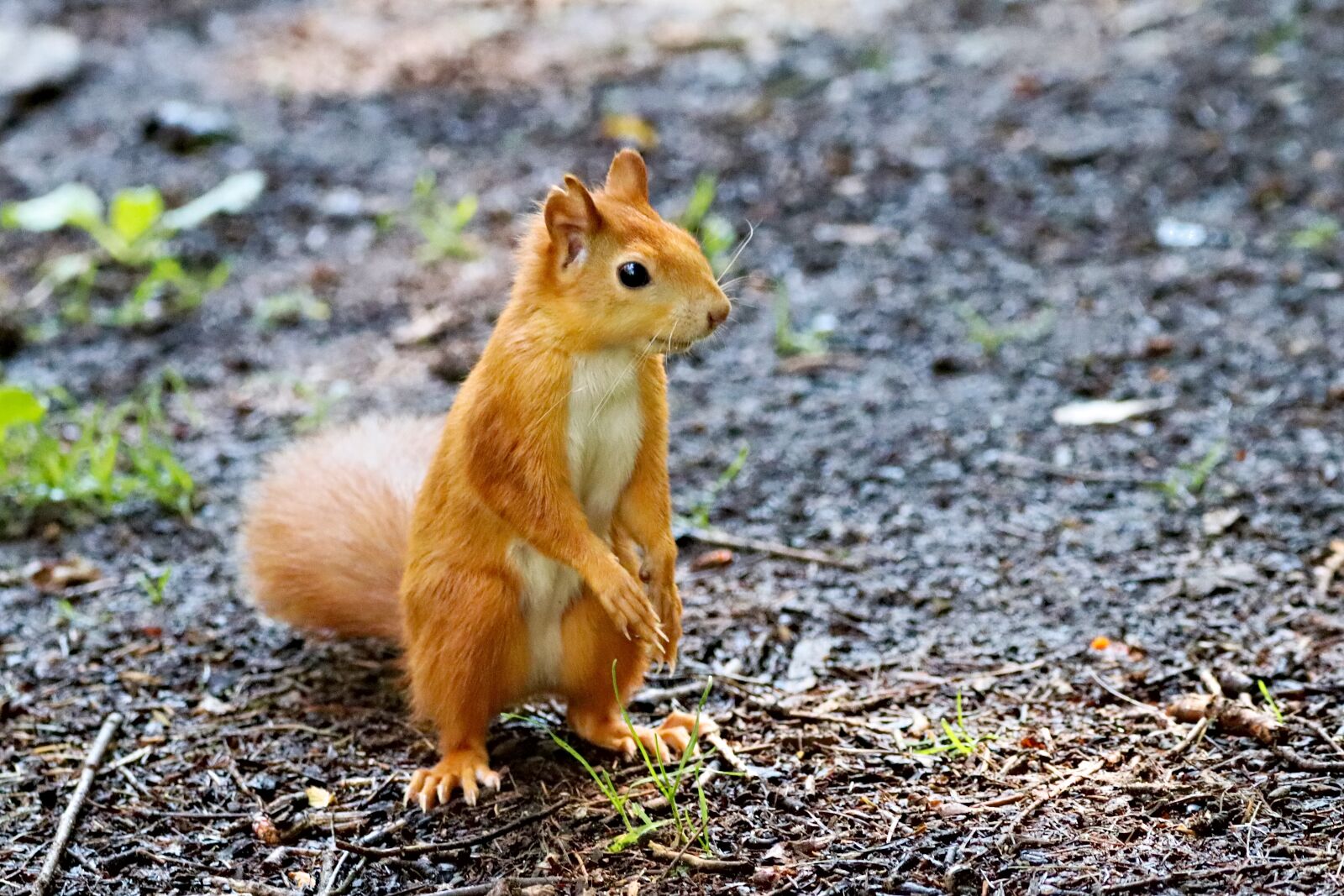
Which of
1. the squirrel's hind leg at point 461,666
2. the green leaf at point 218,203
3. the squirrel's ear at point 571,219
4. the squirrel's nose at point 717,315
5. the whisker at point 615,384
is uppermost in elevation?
the squirrel's ear at point 571,219

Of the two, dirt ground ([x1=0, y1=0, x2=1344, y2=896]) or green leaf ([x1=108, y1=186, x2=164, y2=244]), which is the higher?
green leaf ([x1=108, y1=186, x2=164, y2=244])

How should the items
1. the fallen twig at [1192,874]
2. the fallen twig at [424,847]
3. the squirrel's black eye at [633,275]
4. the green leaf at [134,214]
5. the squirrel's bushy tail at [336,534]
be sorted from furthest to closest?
the green leaf at [134,214]
the squirrel's bushy tail at [336,534]
the fallen twig at [424,847]
the squirrel's black eye at [633,275]
the fallen twig at [1192,874]

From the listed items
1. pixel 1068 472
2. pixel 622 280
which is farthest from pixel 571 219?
pixel 1068 472

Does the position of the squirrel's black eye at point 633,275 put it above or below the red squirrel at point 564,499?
above

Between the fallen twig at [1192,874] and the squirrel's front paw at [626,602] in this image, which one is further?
the squirrel's front paw at [626,602]

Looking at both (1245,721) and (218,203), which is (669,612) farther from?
(218,203)

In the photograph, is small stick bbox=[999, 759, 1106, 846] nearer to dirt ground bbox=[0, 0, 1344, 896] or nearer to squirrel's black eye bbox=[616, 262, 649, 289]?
dirt ground bbox=[0, 0, 1344, 896]

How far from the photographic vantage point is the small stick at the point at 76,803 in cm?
228

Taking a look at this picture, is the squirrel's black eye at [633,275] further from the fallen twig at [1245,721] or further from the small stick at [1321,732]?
the small stick at [1321,732]

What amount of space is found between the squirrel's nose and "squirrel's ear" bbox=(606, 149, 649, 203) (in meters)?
0.26

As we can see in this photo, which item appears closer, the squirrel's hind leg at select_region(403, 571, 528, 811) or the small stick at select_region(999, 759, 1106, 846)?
the small stick at select_region(999, 759, 1106, 846)

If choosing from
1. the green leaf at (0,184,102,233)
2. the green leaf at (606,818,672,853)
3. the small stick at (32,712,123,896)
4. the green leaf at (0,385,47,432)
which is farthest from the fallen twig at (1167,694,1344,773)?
the green leaf at (0,184,102,233)

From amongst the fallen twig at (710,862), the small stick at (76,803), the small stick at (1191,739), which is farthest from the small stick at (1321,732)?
the small stick at (76,803)

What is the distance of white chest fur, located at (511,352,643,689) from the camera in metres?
2.31
